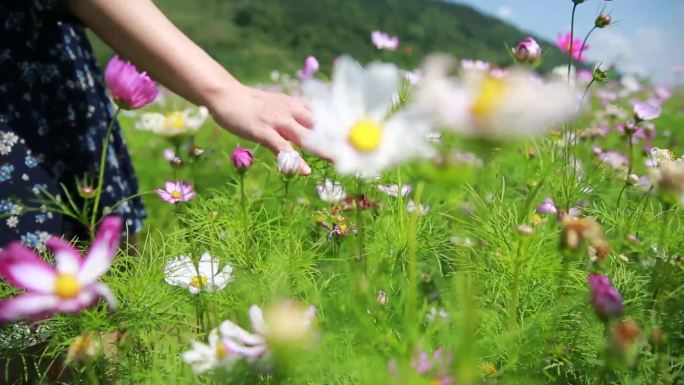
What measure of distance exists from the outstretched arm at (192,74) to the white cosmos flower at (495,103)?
43cm

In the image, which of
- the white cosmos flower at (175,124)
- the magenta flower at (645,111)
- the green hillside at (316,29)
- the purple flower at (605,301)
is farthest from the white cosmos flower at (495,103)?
the green hillside at (316,29)

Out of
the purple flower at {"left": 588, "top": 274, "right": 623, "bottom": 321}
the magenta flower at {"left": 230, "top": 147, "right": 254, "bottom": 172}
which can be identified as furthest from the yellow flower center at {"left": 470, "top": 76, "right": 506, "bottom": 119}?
the magenta flower at {"left": 230, "top": 147, "right": 254, "bottom": 172}

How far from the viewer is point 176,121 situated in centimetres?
86

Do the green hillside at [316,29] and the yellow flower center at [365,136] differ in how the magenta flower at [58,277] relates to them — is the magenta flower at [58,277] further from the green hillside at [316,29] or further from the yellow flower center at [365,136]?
the green hillside at [316,29]

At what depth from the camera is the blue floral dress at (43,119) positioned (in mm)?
1005

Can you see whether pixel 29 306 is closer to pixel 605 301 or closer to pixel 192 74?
pixel 605 301

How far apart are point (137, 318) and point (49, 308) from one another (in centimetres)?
32

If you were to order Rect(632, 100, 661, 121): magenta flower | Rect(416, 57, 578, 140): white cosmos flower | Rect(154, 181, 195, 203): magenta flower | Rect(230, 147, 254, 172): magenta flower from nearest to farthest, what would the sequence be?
Rect(416, 57, 578, 140): white cosmos flower, Rect(230, 147, 254, 172): magenta flower, Rect(154, 181, 195, 203): magenta flower, Rect(632, 100, 661, 121): magenta flower

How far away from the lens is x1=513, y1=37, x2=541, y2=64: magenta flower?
79 cm

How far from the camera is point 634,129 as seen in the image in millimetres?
1180

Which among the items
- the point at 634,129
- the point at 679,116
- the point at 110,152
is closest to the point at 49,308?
the point at 110,152

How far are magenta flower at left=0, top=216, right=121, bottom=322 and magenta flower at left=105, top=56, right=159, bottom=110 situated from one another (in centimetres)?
32

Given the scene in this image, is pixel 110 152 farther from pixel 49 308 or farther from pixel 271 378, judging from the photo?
pixel 49 308

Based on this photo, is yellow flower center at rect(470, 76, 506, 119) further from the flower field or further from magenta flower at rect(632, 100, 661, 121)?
magenta flower at rect(632, 100, 661, 121)
